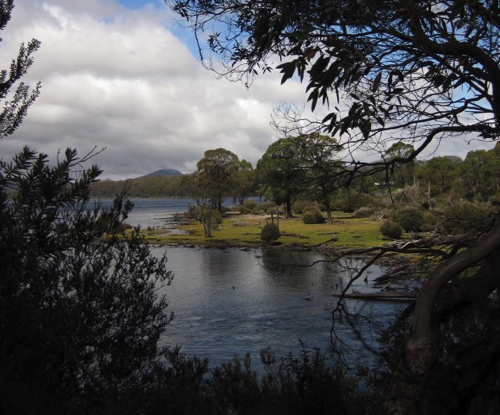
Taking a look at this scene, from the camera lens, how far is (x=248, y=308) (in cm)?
2055

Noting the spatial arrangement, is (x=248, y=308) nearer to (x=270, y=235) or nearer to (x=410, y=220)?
(x=410, y=220)

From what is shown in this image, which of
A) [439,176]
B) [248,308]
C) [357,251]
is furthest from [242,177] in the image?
[357,251]

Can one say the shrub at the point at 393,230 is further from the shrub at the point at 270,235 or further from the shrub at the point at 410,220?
the shrub at the point at 270,235

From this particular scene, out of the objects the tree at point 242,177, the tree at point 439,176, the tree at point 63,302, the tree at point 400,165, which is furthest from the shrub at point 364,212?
the tree at point 63,302

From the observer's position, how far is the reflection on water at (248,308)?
1546cm

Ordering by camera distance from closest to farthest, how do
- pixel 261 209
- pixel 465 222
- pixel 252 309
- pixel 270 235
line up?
pixel 465 222, pixel 252 309, pixel 270 235, pixel 261 209

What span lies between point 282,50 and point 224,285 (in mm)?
20522

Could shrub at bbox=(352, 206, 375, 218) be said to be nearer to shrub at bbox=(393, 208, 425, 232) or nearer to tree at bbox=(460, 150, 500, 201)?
tree at bbox=(460, 150, 500, 201)

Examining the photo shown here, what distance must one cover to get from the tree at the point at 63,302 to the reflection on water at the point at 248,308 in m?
3.14

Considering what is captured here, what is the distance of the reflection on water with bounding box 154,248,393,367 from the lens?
15461mm

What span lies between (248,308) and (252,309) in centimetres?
26

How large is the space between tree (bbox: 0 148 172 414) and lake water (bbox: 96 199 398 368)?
3737 mm

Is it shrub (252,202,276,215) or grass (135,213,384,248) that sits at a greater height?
shrub (252,202,276,215)

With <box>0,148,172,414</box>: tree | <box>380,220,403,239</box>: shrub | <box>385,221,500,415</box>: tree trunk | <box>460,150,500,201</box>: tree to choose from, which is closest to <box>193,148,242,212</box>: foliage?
<box>460,150,500,201</box>: tree
